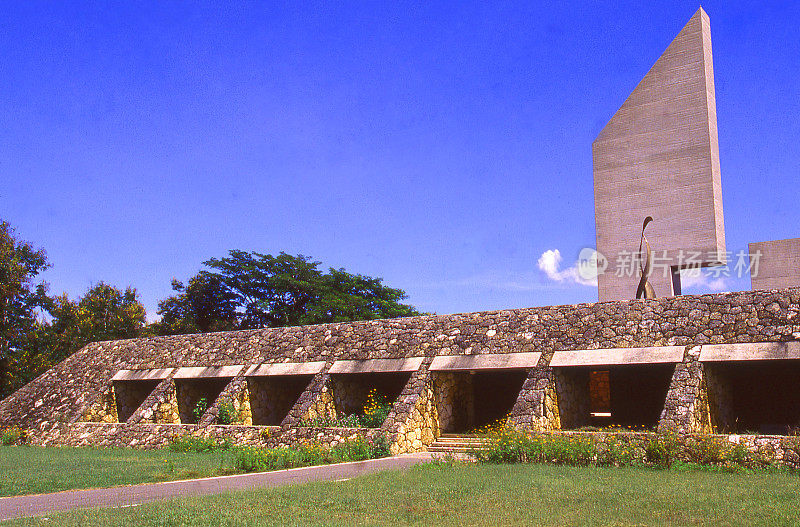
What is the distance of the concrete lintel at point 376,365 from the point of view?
18500mm

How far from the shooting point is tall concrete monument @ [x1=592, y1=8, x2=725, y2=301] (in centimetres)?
2458

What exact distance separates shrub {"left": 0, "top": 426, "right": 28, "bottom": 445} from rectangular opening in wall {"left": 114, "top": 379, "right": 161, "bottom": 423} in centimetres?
286

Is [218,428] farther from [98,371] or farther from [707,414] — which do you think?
[707,414]

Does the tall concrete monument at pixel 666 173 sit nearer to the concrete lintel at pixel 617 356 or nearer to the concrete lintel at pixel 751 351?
the concrete lintel at pixel 617 356

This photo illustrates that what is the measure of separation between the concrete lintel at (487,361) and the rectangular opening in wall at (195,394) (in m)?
8.18

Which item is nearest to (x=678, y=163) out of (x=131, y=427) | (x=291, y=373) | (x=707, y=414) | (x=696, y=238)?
(x=696, y=238)

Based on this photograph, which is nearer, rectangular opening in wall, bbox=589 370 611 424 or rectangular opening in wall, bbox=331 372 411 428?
rectangular opening in wall, bbox=331 372 411 428

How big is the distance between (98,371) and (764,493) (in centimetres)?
2255

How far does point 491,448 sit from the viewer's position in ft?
44.7

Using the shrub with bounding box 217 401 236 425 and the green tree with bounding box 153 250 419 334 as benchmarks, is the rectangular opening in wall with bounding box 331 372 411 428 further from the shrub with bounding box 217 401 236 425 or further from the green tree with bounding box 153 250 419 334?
the green tree with bounding box 153 250 419 334

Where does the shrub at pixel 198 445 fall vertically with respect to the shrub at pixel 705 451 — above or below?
below

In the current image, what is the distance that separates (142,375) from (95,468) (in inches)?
392

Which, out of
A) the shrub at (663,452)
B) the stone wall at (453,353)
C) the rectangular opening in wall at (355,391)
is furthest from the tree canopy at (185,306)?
the shrub at (663,452)

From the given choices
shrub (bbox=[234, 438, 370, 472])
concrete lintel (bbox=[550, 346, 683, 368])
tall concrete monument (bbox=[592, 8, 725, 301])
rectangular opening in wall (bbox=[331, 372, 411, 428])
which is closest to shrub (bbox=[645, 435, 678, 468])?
concrete lintel (bbox=[550, 346, 683, 368])
